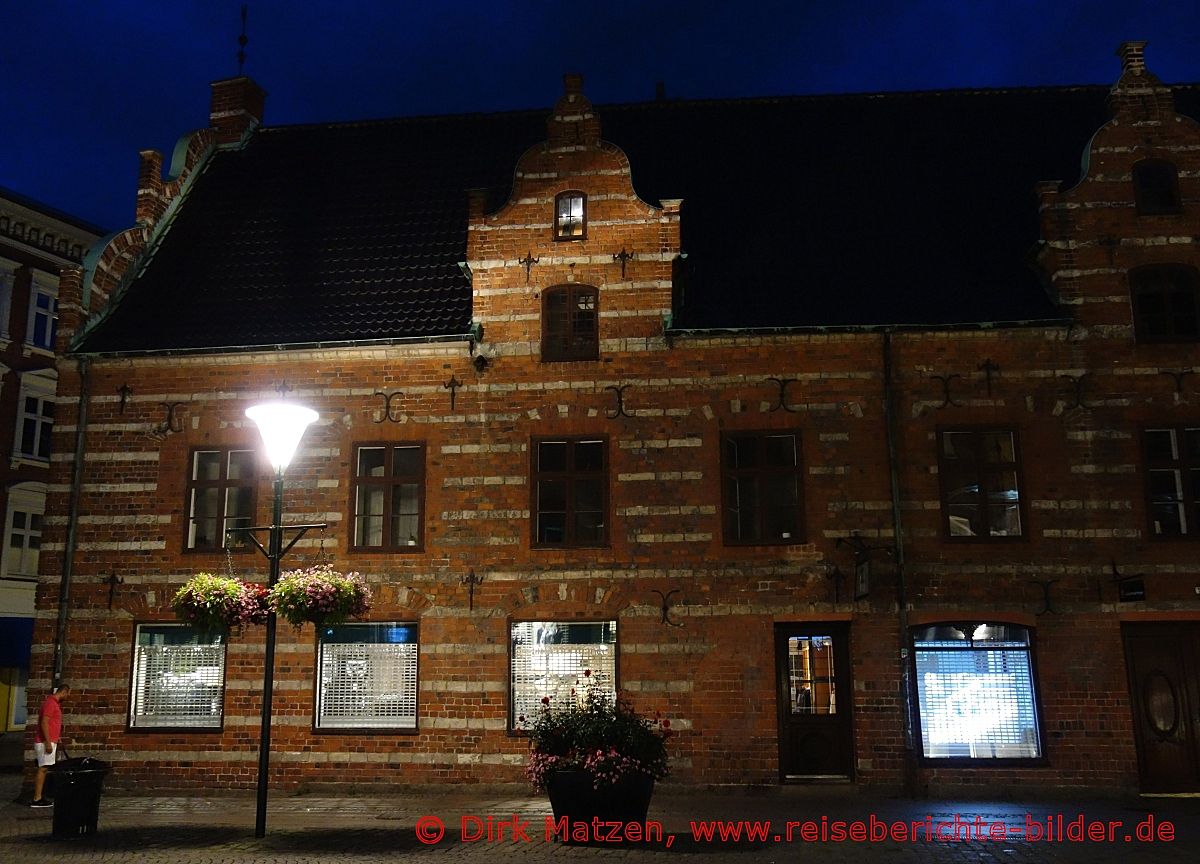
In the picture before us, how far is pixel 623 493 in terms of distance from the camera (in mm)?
15805

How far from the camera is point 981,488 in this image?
15.4 metres

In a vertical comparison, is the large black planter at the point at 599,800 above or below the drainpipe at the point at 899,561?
below

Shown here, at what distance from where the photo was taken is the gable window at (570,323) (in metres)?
16.4

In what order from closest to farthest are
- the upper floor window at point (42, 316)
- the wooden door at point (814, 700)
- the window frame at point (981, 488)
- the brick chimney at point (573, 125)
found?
1. the wooden door at point (814, 700)
2. the window frame at point (981, 488)
3. the brick chimney at point (573, 125)
4. the upper floor window at point (42, 316)

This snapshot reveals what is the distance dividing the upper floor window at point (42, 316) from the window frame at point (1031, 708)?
2415 centimetres

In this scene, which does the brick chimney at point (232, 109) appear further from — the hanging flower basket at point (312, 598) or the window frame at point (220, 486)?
the hanging flower basket at point (312, 598)

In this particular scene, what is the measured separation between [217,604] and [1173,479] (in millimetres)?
13006

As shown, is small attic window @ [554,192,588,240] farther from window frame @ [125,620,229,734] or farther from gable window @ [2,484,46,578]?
gable window @ [2,484,46,578]

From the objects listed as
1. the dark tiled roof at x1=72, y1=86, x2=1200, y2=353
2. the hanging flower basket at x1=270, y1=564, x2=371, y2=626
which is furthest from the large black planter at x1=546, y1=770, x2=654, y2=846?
the dark tiled roof at x1=72, y1=86, x2=1200, y2=353

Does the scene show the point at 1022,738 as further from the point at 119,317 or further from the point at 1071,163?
the point at 119,317

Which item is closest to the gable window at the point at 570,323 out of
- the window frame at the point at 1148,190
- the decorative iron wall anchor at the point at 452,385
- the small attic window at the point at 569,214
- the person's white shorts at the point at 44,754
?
the small attic window at the point at 569,214

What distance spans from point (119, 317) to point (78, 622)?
497 cm

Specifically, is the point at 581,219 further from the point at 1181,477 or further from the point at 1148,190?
the point at 1181,477

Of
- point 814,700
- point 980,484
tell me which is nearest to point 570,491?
point 814,700
